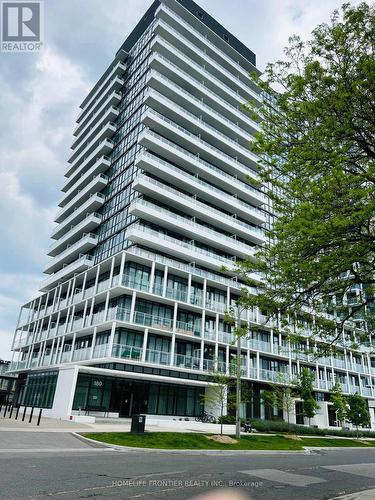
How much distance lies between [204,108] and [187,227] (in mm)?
17767

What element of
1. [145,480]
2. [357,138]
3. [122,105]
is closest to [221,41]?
[122,105]

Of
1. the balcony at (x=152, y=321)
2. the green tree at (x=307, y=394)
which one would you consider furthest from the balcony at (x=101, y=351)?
the green tree at (x=307, y=394)

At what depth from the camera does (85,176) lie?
51.9 metres

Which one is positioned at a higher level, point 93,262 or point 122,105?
point 122,105

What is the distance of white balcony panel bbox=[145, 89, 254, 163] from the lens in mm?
44219

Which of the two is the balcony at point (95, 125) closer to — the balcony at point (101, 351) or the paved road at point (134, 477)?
the balcony at point (101, 351)

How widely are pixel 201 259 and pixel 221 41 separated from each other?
35679mm

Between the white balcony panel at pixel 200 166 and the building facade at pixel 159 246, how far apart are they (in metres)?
0.18

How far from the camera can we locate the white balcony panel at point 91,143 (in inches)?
1992

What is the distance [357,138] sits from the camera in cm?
977

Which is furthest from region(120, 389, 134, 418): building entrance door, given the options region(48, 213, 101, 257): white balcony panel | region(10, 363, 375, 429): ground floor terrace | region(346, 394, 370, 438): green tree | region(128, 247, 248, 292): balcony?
region(346, 394, 370, 438): green tree

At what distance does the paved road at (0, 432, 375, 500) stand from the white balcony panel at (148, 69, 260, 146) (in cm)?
4140

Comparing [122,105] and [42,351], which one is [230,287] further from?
[122,105]

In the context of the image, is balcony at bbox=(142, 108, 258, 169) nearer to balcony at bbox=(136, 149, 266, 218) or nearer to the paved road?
balcony at bbox=(136, 149, 266, 218)
